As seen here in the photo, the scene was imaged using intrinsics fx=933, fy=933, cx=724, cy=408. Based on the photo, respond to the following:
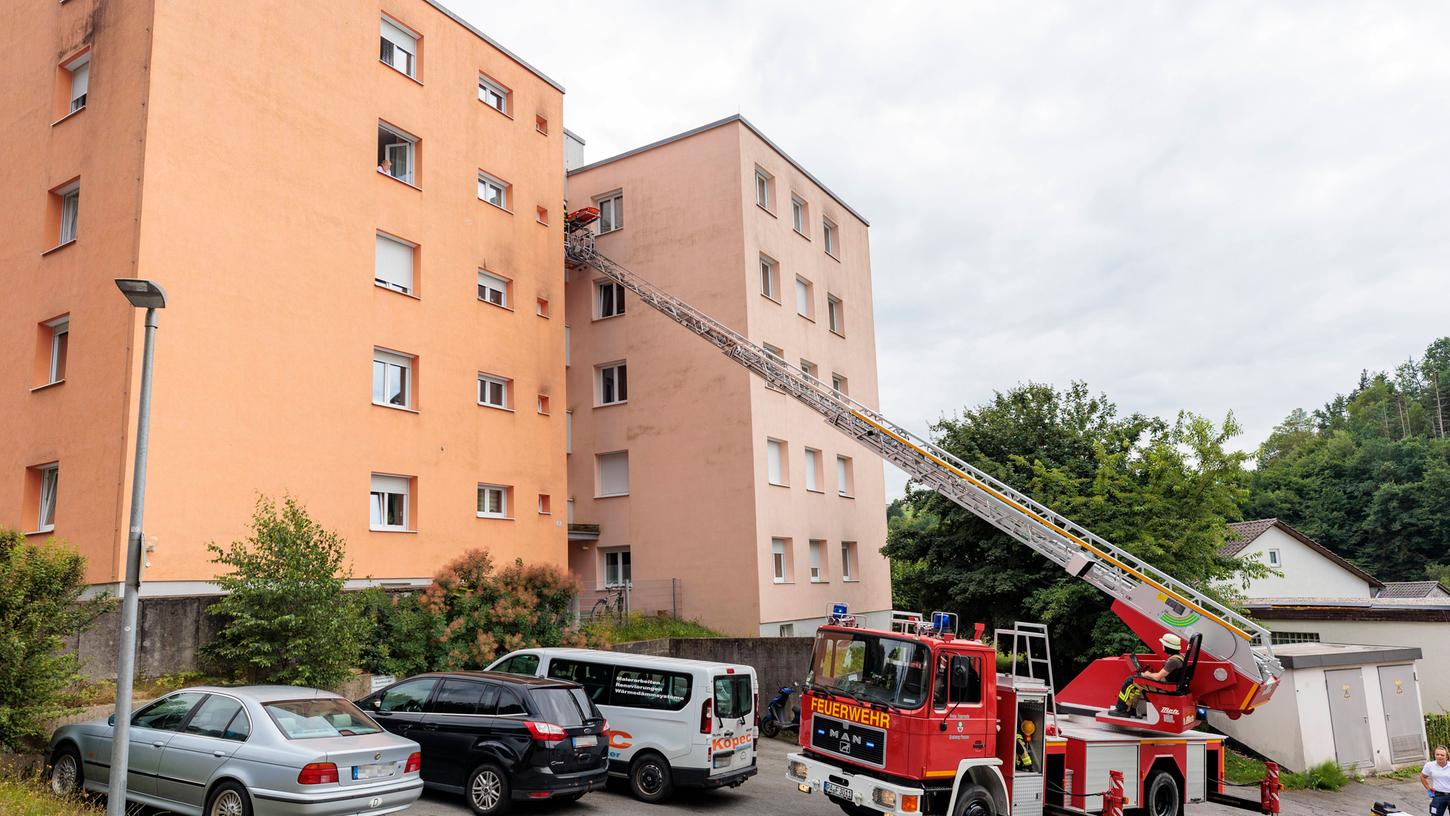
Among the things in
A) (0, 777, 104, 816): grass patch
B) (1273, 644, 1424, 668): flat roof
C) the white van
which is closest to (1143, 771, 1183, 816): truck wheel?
the white van

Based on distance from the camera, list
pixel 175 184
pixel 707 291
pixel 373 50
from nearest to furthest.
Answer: pixel 175 184, pixel 373 50, pixel 707 291

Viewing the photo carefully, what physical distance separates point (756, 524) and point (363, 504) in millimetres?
10484

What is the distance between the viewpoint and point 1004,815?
11.4 meters

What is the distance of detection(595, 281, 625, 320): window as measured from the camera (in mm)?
29016

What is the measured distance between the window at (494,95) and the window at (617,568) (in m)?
12.7

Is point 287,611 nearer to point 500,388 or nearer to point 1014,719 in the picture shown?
point 500,388

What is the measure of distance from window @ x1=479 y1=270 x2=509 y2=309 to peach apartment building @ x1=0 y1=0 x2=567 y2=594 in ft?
0.16

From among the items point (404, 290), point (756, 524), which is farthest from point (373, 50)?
point (756, 524)

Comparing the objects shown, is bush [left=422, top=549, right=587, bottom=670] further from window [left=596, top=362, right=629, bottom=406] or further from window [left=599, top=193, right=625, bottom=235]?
window [left=599, top=193, right=625, bottom=235]

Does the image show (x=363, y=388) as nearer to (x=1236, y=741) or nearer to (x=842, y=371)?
(x=842, y=371)

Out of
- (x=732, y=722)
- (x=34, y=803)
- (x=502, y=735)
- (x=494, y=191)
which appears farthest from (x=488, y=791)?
(x=494, y=191)

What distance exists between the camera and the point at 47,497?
55.7ft

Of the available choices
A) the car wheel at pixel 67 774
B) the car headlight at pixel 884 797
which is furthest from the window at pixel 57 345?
the car headlight at pixel 884 797

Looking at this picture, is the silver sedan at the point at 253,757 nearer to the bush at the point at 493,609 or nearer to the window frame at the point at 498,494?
the bush at the point at 493,609
